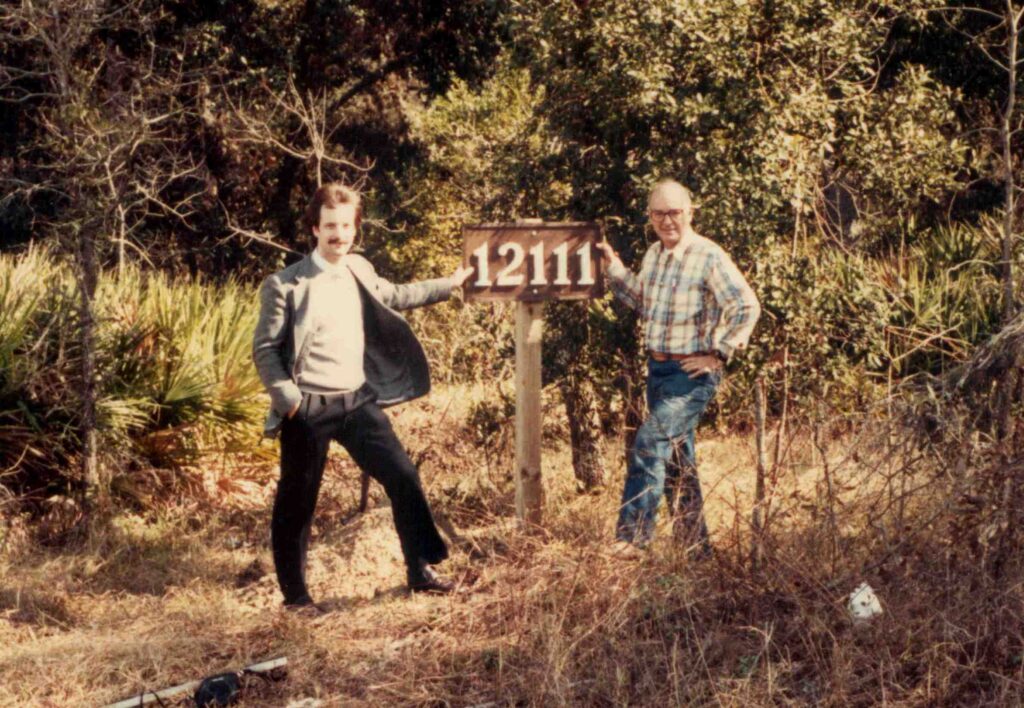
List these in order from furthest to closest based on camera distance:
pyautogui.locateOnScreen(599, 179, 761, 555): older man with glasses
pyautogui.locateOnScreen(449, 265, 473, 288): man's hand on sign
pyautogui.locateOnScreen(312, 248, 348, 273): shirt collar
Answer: pyautogui.locateOnScreen(449, 265, 473, 288): man's hand on sign < pyautogui.locateOnScreen(599, 179, 761, 555): older man with glasses < pyautogui.locateOnScreen(312, 248, 348, 273): shirt collar

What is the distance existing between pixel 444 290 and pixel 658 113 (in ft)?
5.03

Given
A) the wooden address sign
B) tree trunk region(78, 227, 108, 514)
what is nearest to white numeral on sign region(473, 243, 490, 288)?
the wooden address sign

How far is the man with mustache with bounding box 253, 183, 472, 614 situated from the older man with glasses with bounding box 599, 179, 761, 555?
3.18ft

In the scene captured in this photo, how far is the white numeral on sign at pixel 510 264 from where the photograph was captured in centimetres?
705

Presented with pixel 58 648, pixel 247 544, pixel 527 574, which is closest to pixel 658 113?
pixel 527 574

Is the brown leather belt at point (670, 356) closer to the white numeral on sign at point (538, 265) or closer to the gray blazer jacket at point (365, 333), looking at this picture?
the white numeral on sign at point (538, 265)

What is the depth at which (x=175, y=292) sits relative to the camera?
10.1m

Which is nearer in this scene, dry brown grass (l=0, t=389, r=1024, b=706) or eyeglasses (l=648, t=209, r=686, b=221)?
dry brown grass (l=0, t=389, r=1024, b=706)

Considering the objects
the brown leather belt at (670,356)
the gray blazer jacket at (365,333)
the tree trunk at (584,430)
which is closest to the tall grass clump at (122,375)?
the tree trunk at (584,430)

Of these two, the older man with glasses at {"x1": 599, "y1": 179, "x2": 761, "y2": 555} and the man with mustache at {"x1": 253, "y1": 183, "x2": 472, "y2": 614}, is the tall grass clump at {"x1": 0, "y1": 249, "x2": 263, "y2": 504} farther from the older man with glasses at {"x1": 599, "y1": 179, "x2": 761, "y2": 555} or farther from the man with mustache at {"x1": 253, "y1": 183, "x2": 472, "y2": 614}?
the older man with glasses at {"x1": 599, "y1": 179, "x2": 761, "y2": 555}

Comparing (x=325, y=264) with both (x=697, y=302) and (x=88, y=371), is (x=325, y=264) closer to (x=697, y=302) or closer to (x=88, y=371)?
(x=697, y=302)

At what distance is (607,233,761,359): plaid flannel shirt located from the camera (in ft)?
21.7

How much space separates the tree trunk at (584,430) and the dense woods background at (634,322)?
0.02 meters

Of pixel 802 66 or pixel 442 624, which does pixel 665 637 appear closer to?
pixel 442 624
